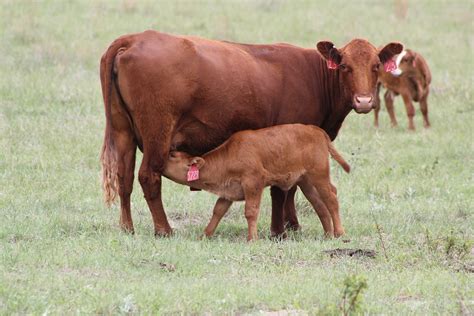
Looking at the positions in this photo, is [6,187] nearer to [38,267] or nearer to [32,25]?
[38,267]

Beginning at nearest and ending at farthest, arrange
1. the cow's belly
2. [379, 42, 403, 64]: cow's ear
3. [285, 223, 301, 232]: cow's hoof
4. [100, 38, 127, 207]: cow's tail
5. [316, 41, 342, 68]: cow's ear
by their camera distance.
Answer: [100, 38, 127, 207]: cow's tail < the cow's belly < [316, 41, 342, 68]: cow's ear < [379, 42, 403, 64]: cow's ear < [285, 223, 301, 232]: cow's hoof

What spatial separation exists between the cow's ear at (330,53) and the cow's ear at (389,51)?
452mm

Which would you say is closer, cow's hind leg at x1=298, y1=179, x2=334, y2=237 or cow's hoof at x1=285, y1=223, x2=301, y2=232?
cow's hind leg at x1=298, y1=179, x2=334, y2=237

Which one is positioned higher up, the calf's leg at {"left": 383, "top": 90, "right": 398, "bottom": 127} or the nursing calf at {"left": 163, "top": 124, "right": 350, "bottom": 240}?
the nursing calf at {"left": 163, "top": 124, "right": 350, "bottom": 240}

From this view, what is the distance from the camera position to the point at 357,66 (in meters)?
10.2

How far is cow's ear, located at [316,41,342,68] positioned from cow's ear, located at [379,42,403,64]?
0.45 meters

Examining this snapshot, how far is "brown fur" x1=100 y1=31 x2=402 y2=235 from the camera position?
9.59 meters

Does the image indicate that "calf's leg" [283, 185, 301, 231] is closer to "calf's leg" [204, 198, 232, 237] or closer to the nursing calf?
the nursing calf

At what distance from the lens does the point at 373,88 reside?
1027 cm

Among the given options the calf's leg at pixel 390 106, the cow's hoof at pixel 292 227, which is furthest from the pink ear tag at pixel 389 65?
the calf's leg at pixel 390 106

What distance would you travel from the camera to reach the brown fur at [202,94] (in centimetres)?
959

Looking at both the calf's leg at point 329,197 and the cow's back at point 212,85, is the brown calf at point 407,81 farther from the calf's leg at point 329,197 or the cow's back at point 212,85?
the calf's leg at point 329,197

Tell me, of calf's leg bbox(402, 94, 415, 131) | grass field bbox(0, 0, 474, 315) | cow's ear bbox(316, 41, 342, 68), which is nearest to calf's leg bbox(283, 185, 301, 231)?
grass field bbox(0, 0, 474, 315)

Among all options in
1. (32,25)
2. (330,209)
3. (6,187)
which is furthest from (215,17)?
(330,209)
